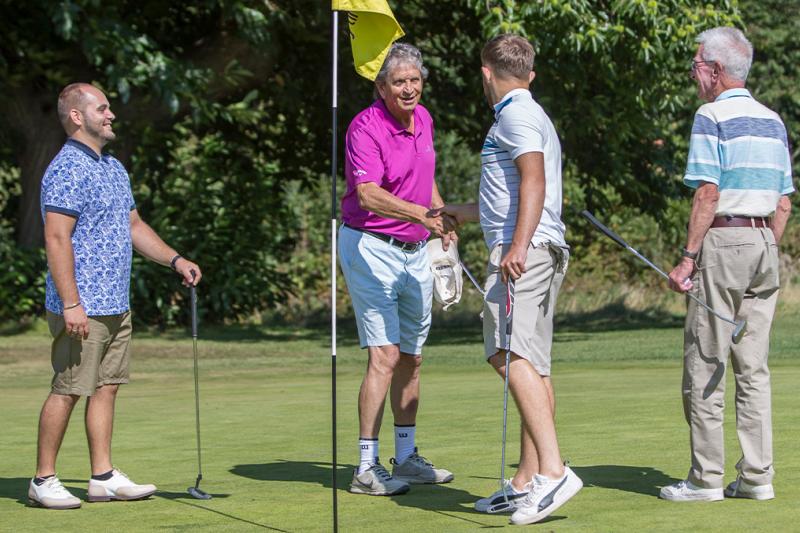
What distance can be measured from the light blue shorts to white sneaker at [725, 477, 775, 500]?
1708 mm

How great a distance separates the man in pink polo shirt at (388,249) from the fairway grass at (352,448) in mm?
289

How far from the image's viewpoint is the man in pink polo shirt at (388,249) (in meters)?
7.48

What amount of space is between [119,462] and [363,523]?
8.37 feet

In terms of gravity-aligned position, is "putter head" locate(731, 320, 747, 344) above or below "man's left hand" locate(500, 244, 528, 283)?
below

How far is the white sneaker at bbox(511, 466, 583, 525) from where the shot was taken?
20.8 ft

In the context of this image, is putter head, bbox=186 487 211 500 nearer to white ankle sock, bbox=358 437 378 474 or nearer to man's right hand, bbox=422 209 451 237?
white ankle sock, bbox=358 437 378 474

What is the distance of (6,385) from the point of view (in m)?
14.7

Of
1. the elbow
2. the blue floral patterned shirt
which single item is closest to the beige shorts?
the elbow

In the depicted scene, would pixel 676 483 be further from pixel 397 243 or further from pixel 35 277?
pixel 35 277

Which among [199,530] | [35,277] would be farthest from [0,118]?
[199,530]

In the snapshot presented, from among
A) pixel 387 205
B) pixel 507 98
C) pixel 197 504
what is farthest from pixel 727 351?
pixel 197 504

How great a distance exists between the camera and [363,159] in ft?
24.4

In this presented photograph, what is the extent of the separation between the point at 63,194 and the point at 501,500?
244cm

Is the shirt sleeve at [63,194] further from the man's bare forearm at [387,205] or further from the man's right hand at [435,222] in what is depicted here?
the man's right hand at [435,222]
